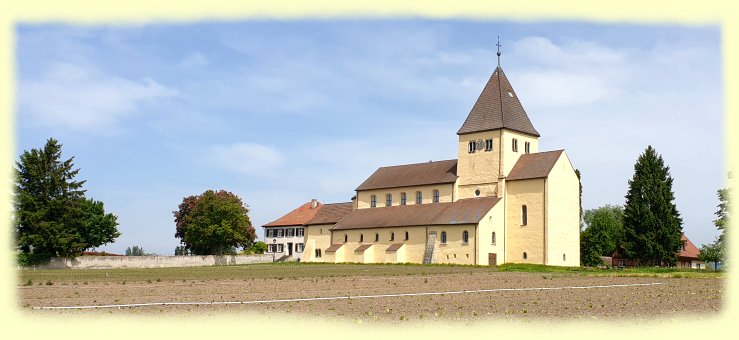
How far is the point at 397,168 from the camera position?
84.0 m

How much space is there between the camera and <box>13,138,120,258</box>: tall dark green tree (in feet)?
220

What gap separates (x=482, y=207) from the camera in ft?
222

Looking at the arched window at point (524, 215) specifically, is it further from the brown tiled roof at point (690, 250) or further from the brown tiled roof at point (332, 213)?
the brown tiled roof at point (690, 250)

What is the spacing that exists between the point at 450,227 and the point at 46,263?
35.9m

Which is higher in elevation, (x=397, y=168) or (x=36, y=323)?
(x=397, y=168)

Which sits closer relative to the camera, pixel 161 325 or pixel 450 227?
pixel 161 325

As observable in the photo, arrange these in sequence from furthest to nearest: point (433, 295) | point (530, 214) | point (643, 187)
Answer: point (643, 187) → point (530, 214) → point (433, 295)

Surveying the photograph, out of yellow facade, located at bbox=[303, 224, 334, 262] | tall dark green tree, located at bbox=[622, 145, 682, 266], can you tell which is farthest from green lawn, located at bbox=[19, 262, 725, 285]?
yellow facade, located at bbox=[303, 224, 334, 262]

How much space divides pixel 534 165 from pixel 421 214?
1166cm

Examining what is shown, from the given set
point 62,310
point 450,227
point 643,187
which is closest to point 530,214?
point 450,227

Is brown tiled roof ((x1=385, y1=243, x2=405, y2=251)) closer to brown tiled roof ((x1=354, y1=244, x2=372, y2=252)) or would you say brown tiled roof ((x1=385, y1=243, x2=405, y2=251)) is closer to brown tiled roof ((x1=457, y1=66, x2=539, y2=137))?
brown tiled roof ((x1=354, y1=244, x2=372, y2=252))

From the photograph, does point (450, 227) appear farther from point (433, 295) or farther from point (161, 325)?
point (161, 325)

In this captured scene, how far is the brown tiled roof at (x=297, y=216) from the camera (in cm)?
9931

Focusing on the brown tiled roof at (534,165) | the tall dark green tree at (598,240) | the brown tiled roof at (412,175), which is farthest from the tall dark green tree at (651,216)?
the brown tiled roof at (412,175)
